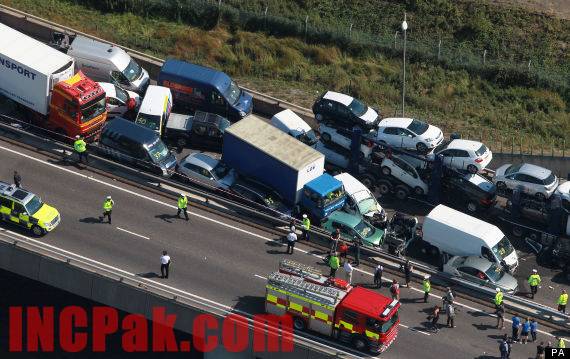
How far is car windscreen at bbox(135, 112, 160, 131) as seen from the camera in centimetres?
5184

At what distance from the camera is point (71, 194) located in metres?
47.6

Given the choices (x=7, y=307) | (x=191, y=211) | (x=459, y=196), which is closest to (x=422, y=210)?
(x=459, y=196)

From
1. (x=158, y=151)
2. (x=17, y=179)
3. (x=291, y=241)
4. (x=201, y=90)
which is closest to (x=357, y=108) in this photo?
(x=201, y=90)

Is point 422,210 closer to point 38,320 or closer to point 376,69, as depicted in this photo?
point 376,69

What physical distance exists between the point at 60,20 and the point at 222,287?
26984 mm

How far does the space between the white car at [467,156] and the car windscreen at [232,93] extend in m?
10.6

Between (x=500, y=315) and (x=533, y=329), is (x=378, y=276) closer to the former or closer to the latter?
(x=500, y=315)

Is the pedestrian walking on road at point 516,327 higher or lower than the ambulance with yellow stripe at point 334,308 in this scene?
lower

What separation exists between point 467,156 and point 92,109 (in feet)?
58.9

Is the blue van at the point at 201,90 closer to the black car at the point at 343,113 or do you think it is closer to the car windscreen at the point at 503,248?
the black car at the point at 343,113

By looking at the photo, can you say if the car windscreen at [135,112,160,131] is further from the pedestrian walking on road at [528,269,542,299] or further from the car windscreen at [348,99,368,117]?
the pedestrian walking on road at [528,269,542,299]

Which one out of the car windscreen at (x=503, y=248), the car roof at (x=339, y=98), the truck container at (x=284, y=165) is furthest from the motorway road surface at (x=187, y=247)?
the car roof at (x=339, y=98)

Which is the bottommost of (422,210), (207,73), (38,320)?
(38,320)

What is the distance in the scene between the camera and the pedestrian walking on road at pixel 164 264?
141ft
